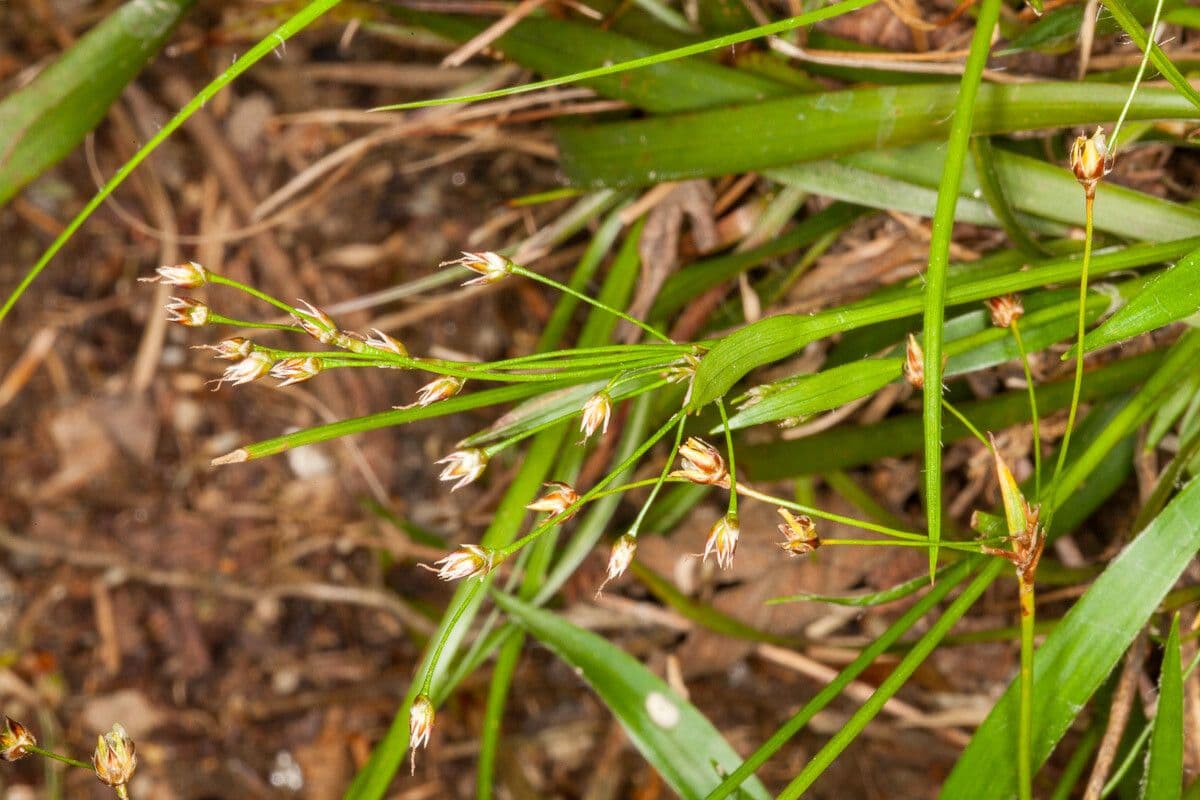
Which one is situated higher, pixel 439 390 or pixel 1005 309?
pixel 439 390

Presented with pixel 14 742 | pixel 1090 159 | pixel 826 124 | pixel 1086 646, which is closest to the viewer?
pixel 1090 159

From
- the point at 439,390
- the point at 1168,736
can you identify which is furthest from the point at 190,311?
the point at 1168,736

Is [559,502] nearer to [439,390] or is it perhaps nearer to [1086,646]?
[439,390]

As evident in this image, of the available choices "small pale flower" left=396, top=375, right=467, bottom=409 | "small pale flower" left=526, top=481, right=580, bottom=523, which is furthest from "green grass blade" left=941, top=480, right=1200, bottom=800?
"small pale flower" left=396, top=375, right=467, bottom=409

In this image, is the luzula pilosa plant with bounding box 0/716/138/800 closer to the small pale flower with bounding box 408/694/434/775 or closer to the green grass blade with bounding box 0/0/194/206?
the small pale flower with bounding box 408/694/434/775

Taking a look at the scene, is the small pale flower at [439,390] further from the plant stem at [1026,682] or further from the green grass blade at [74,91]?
the green grass blade at [74,91]

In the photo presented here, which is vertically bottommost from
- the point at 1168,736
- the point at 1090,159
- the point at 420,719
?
the point at 1168,736

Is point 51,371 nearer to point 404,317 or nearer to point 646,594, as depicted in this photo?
point 404,317

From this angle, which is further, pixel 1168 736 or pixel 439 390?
pixel 1168 736
